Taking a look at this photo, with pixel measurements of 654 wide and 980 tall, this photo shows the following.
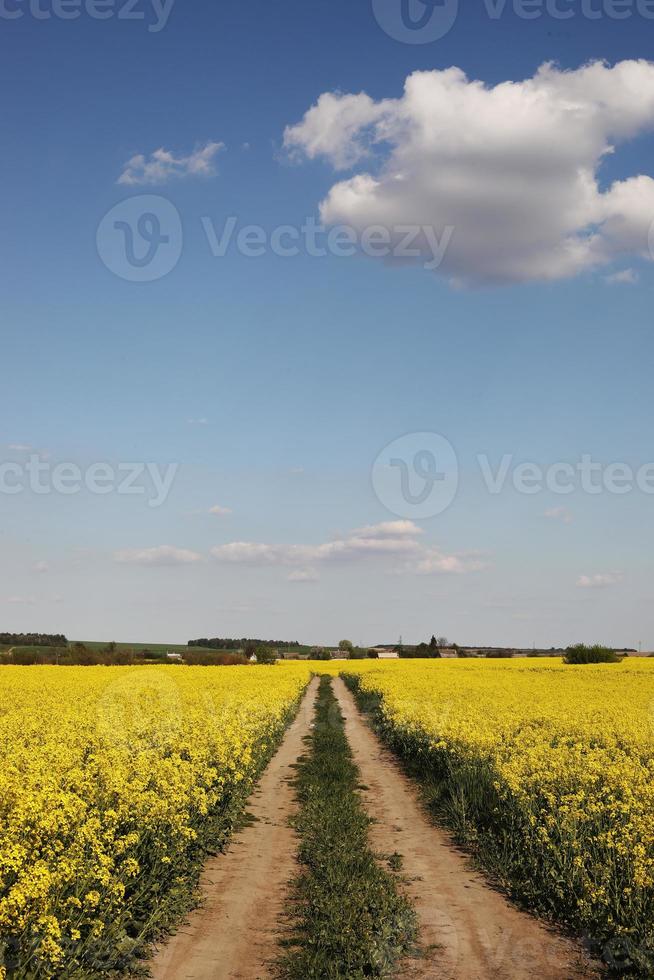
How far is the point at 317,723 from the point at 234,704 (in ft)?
32.0

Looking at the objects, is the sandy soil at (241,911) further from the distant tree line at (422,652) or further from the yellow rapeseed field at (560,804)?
the distant tree line at (422,652)

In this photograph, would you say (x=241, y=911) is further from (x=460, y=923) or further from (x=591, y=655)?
(x=591, y=655)

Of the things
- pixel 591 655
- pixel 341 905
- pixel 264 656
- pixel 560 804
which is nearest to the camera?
pixel 341 905

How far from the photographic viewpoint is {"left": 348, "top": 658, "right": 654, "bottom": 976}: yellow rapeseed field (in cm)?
889

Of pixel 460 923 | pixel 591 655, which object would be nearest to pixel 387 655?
pixel 591 655

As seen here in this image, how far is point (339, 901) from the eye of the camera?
931 centimetres

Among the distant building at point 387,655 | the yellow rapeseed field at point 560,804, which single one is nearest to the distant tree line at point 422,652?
the distant building at point 387,655

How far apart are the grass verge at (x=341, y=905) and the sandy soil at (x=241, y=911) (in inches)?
11.3

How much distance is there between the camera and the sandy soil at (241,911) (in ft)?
26.2

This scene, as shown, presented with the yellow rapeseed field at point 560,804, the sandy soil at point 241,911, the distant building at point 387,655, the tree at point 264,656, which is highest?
the yellow rapeseed field at point 560,804

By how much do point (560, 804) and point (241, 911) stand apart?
16.9ft

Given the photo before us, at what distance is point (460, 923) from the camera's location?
365 inches

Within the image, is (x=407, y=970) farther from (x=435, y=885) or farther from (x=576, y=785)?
(x=576, y=785)

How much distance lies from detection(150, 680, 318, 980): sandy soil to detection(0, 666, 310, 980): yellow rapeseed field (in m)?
0.34
